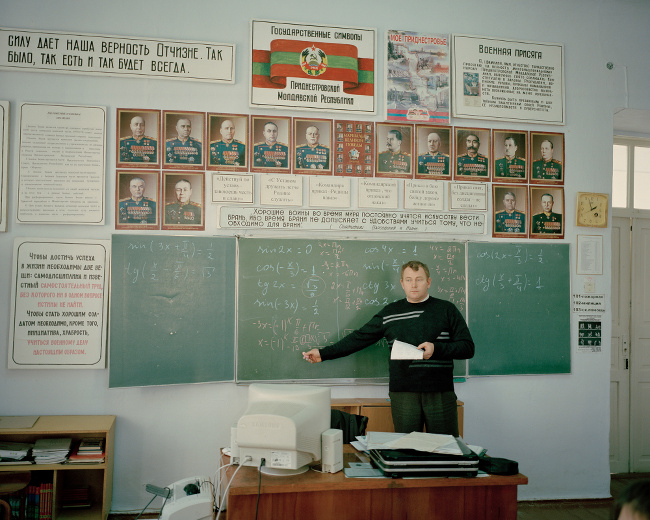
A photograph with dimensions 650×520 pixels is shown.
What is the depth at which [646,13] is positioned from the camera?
416 cm

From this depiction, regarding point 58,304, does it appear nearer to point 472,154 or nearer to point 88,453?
point 88,453

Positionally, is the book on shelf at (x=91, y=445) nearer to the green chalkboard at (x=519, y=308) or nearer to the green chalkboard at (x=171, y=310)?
the green chalkboard at (x=171, y=310)

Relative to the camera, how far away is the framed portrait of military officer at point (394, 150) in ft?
12.4

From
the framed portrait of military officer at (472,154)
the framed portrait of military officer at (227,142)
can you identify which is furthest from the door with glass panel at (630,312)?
the framed portrait of military officer at (227,142)

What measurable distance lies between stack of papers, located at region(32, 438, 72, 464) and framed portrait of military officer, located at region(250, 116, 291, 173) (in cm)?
214

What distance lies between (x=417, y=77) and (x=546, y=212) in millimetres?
1442

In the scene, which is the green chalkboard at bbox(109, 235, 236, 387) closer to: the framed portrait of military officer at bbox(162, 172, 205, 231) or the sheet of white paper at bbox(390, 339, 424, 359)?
the framed portrait of military officer at bbox(162, 172, 205, 231)

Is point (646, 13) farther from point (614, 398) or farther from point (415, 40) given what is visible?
point (614, 398)

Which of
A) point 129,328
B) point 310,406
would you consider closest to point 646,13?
point 310,406

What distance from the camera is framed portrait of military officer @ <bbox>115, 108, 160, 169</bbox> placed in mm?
3502

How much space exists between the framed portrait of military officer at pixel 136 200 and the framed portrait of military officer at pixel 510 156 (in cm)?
253

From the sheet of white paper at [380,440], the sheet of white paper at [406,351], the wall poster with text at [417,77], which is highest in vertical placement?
the wall poster with text at [417,77]

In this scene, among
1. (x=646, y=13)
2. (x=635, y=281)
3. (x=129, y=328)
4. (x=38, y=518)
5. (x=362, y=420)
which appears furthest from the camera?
(x=635, y=281)

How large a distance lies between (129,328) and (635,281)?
422 centimetres
